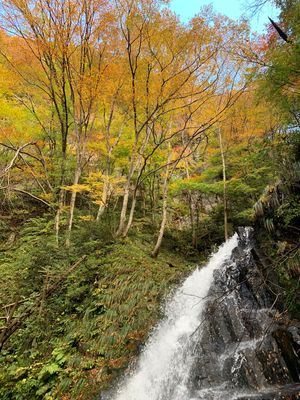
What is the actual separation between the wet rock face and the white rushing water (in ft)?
0.89

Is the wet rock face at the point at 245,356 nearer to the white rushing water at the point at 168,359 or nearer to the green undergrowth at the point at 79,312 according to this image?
the white rushing water at the point at 168,359

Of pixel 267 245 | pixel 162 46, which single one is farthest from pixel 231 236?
pixel 162 46

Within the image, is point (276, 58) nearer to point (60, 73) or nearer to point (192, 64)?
point (192, 64)

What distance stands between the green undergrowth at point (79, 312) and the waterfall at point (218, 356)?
395mm

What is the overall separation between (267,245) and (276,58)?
17.4 feet

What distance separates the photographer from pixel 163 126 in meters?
10.9

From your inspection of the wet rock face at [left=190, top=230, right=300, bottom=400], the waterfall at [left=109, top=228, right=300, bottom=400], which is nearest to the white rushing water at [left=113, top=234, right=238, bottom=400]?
the waterfall at [left=109, top=228, right=300, bottom=400]

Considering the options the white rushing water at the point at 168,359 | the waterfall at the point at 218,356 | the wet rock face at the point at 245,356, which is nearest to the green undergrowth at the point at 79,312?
the white rushing water at the point at 168,359

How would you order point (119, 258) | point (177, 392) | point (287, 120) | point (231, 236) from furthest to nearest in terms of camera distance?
point (231, 236) < point (119, 258) < point (287, 120) < point (177, 392)

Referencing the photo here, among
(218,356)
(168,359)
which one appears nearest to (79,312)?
(168,359)

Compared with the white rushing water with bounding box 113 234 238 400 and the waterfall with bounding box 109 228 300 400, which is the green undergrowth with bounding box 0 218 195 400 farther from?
the waterfall with bounding box 109 228 300 400

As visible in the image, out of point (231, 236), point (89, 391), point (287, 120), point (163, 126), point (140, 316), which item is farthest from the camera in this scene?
point (231, 236)

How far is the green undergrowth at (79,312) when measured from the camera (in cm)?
488

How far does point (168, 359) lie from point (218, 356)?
1.03m
